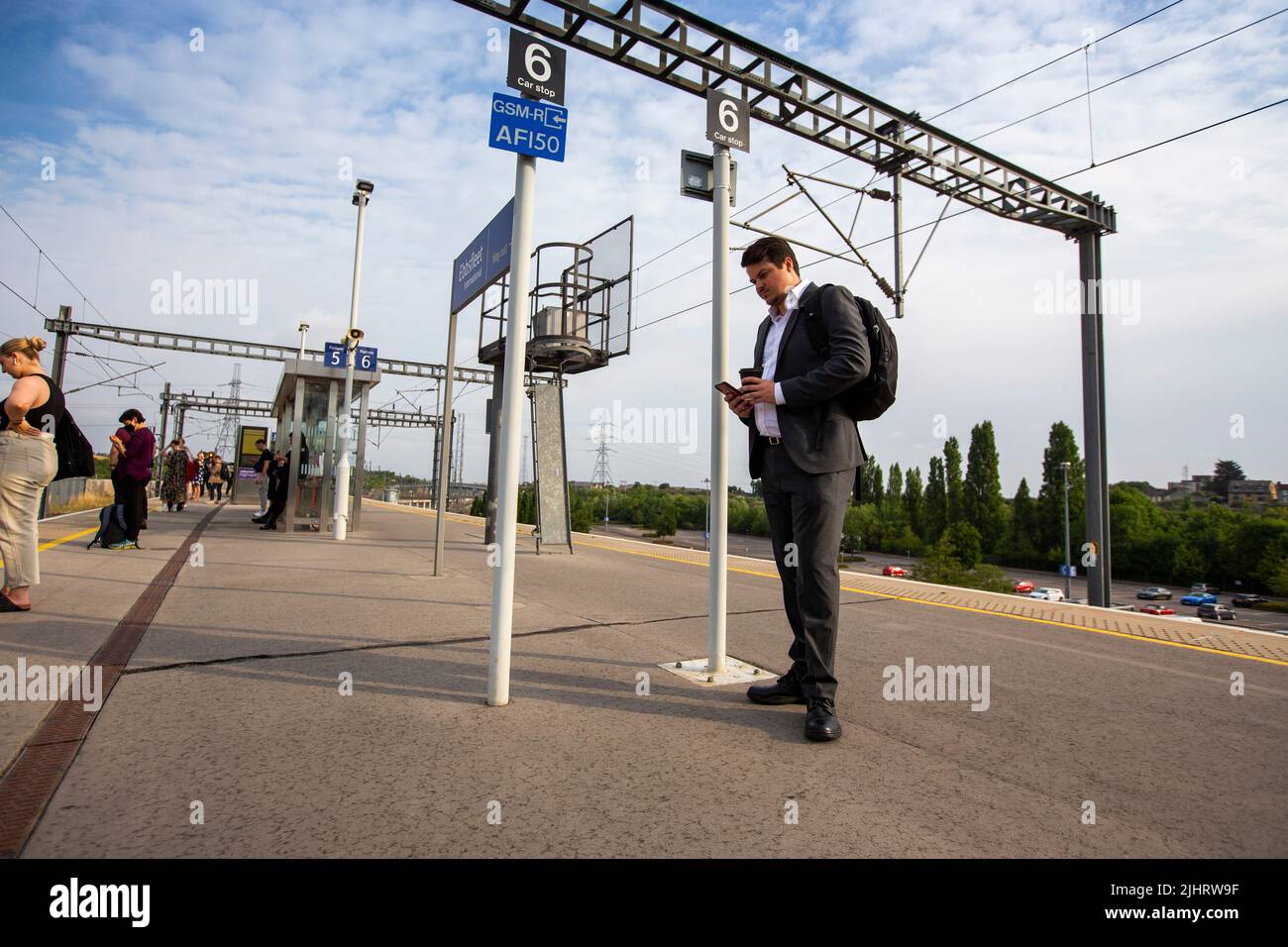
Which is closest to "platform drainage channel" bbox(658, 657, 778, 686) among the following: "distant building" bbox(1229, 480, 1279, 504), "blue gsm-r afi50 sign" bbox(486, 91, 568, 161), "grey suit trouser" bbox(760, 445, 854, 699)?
"grey suit trouser" bbox(760, 445, 854, 699)

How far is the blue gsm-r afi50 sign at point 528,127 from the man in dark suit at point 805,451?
1.08m

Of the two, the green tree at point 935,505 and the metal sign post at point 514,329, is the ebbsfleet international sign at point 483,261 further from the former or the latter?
the green tree at point 935,505

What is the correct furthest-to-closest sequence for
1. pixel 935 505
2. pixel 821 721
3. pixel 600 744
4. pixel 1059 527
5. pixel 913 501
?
1. pixel 913 501
2. pixel 935 505
3. pixel 1059 527
4. pixel 821 721
5. pixel 600 744

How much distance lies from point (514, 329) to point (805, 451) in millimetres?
1436

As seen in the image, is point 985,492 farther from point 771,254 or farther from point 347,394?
point 771,254

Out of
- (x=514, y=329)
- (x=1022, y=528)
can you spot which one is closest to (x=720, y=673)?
(x=514, y=329)

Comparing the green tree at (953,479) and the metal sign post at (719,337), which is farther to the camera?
the green tree at (953,479)

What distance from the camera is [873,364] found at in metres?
2.98

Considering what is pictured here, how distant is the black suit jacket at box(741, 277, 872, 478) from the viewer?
9.38ft

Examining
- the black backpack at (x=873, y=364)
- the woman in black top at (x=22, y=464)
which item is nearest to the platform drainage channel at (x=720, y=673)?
the black backpack at (x=873, y=364)

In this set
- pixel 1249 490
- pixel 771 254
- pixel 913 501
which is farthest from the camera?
pixel 1249 490

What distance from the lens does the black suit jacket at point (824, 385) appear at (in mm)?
2859
